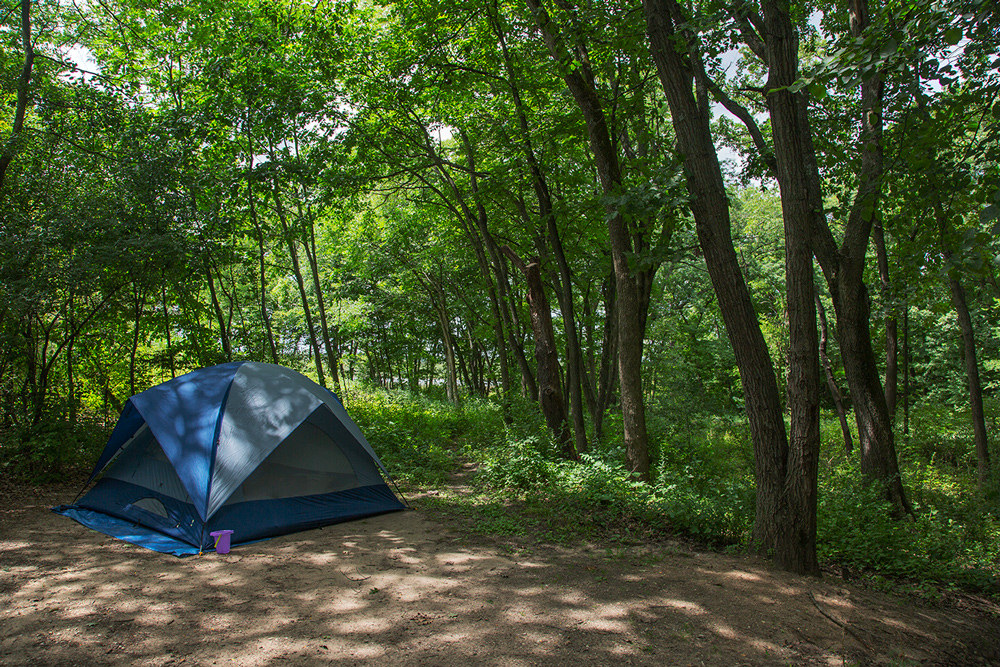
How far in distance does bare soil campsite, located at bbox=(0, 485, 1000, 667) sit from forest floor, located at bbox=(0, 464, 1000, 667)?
0.05 feet

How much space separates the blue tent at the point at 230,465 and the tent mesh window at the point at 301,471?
1cm

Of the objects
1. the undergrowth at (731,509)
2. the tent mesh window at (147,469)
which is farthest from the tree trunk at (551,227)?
the tent mesh window at (147,469)

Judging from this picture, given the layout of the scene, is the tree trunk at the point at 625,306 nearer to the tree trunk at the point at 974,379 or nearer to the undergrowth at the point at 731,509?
the undergrowth at the point at 731,509

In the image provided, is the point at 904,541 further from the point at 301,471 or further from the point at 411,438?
the point at 411,438

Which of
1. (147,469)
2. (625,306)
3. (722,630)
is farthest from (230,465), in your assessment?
(625,306)

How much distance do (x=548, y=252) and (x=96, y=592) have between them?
28.2 ft

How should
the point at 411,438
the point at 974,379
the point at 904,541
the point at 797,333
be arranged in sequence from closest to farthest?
the point at 797,333 → the point at 904,541 → the point at 974,379 → the point at 411,438

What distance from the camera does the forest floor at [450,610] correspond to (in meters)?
3.30

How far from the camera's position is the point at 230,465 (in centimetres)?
583

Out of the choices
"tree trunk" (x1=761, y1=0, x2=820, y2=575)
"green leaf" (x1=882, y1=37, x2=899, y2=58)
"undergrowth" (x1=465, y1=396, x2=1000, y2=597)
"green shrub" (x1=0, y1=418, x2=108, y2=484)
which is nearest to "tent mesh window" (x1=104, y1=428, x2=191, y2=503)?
"green shrub" (x1=0, y1=418, x2=108, y2=484)

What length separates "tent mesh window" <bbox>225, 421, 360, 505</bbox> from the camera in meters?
6.11

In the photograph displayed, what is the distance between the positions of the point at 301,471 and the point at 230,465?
34.6 inches

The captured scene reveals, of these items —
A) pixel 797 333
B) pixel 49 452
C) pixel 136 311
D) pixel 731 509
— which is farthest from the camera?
pixel 136 311

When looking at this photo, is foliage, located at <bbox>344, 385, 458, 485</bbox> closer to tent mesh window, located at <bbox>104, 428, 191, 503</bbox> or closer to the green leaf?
tent mesh window, located at <bbox>104, 428, 191, 503</bbox>
